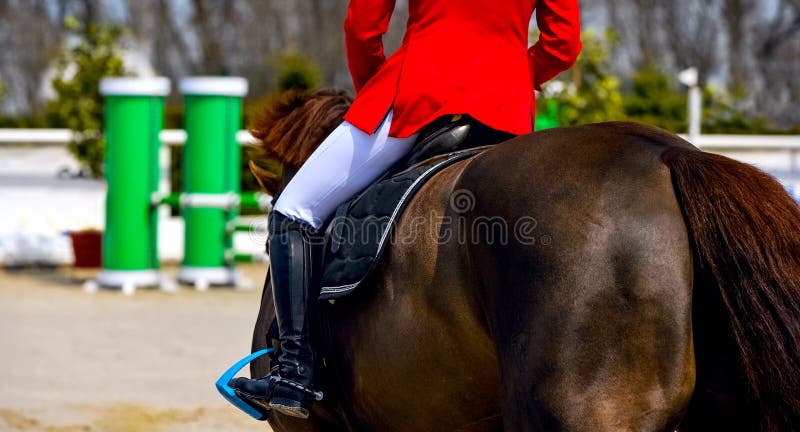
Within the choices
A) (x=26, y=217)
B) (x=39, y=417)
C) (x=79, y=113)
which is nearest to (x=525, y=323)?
(x=39, y=417)

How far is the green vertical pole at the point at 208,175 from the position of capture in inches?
376

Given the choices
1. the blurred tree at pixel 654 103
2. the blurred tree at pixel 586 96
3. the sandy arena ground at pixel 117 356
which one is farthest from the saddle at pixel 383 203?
the blurred tree at pixel 654 103

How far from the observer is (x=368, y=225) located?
2590 mm

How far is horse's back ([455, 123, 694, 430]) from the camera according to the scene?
190 cm

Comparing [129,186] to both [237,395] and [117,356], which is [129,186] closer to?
[117,356]

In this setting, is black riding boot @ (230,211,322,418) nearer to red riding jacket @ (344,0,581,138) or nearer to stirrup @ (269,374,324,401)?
stirrup @ (269,374,324,401)

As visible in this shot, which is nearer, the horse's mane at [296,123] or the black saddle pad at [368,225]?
the black saddle pad at [368,225]

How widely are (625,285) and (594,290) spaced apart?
0.18 feet

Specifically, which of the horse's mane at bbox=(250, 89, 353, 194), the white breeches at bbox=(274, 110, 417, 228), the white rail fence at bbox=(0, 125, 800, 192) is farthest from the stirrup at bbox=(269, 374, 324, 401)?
the white rail fence at bbox=(0, 125, 800, 192)

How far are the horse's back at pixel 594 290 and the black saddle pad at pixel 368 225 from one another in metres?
0.41

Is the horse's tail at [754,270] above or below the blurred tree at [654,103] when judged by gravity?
above

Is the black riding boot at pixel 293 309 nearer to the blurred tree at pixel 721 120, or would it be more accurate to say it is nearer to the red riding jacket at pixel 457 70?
the red riding jacket at pixel 457 70

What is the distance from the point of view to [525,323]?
203 centimetres

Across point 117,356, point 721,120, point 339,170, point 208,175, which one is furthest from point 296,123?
point 721,120
